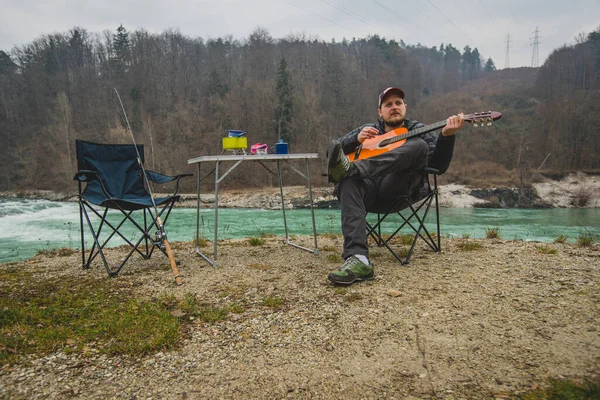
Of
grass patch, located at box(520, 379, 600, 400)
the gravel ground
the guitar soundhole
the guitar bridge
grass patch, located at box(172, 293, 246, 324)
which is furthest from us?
the guitar bridge

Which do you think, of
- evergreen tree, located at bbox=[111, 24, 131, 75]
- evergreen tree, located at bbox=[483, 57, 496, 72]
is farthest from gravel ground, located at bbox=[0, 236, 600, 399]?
evergreen tree, located at bbox=[483, 57, 496, 72]

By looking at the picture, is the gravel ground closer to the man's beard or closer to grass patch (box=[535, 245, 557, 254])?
grass patch (box=[535, 245, 557, 254])

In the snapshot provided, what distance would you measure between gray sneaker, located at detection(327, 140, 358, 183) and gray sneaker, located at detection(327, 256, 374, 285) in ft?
1.91

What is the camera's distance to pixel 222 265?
3.12 m

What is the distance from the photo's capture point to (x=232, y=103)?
125 feet

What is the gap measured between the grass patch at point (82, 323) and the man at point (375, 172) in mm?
1129

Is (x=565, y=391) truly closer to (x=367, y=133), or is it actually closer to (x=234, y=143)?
(x=367, y=133)

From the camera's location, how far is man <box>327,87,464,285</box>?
2.43 meters

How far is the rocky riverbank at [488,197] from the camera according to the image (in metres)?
21.6

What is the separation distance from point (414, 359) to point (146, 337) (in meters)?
1.25

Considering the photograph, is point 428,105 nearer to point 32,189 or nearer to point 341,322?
point 32,189

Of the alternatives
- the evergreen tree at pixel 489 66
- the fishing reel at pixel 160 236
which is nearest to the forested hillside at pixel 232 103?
the fishing reel at pixel 160 236

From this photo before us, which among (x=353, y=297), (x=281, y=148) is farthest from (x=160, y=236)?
(x=353, y=297)

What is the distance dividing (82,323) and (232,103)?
126 ft
